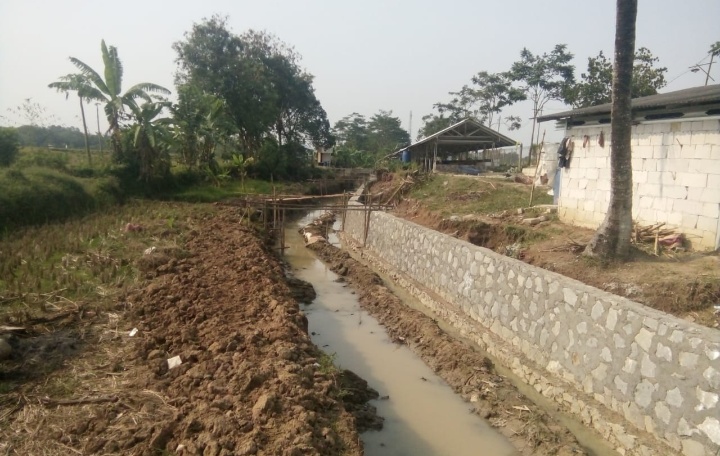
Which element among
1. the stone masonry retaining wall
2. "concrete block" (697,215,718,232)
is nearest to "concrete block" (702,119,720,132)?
"concrete block" (697,215,718,232)

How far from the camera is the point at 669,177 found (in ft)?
30.6

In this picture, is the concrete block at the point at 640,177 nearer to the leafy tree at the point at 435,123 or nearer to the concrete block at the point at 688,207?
the concrete block at the point at 688,207

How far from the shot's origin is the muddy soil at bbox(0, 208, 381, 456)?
4.12 m

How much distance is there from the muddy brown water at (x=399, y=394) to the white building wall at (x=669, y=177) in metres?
5.81

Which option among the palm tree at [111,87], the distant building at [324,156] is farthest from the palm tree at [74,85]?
the distant building at [324,156]

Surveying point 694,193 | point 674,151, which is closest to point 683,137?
point 674,151

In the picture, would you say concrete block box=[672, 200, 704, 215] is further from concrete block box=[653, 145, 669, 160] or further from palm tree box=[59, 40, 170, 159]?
palm tree box=[59, 40, 170, 159]

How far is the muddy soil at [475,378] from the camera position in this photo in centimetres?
585

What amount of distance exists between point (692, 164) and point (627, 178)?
135 centimetres

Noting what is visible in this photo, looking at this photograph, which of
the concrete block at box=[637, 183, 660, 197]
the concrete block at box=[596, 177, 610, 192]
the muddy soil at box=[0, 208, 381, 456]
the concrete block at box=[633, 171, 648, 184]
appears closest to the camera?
the muddy soil at box=[0, 208, 381, 456]

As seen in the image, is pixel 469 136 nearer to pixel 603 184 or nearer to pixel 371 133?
pixel 603 184

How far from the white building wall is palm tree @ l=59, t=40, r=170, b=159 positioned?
63.4ft

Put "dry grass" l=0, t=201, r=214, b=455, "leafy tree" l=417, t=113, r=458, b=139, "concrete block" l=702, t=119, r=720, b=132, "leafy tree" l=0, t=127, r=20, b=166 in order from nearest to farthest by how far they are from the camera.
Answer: "dry grass" l=0, t=201, r=214, b=455 → "concrete block" l=702, t=119, r=720, b=132 → "leafy tree" l=0, t=127, r=20, b=166 → "leafy tree" l=417, t=113, r=458, b=139

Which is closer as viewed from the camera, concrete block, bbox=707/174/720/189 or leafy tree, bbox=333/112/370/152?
concrete block, bbox=707/174/720/189
